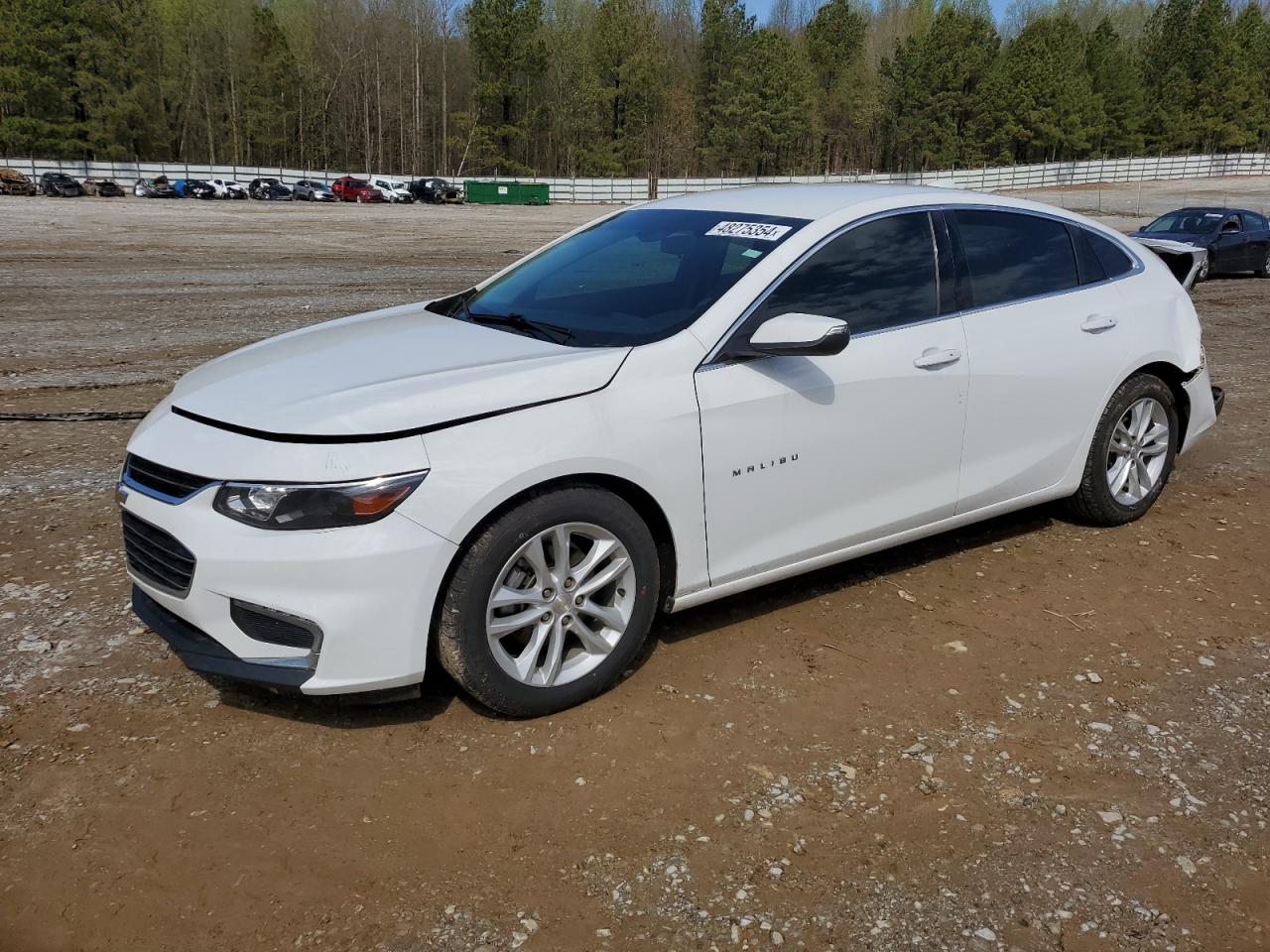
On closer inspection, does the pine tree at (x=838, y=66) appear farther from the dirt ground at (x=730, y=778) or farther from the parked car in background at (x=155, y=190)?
the dirt ground at (x=730, y=778)

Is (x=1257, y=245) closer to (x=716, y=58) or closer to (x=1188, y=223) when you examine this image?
(x=1188, y=223)

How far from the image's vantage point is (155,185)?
199ft

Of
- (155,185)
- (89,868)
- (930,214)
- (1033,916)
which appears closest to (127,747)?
(89,868)

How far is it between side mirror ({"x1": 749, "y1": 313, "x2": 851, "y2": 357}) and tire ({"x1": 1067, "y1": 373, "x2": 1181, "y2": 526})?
2054 mm

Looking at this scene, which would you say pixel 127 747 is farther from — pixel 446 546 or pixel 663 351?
pixel 663 351

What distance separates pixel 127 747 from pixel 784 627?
7.83ft

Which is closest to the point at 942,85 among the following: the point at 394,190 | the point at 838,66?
the point at 838,66

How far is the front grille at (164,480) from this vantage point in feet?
10.1

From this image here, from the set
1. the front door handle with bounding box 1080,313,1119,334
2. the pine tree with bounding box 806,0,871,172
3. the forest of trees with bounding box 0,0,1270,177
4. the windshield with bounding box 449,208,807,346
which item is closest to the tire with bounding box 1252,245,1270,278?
the front door handle with bounding box 1080,313,1119,334

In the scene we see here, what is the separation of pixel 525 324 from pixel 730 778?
6.15 feet

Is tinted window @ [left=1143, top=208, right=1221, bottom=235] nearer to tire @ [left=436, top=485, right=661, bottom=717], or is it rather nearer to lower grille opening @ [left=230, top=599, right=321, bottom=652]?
tire @ [left=436, top=485, right=661, bottom=717]

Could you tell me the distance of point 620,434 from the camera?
3301 millimetres

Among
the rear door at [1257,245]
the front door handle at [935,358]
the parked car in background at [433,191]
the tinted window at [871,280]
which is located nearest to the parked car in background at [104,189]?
the parked car in background at [433,191]

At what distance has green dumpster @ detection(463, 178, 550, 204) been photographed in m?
65.1
